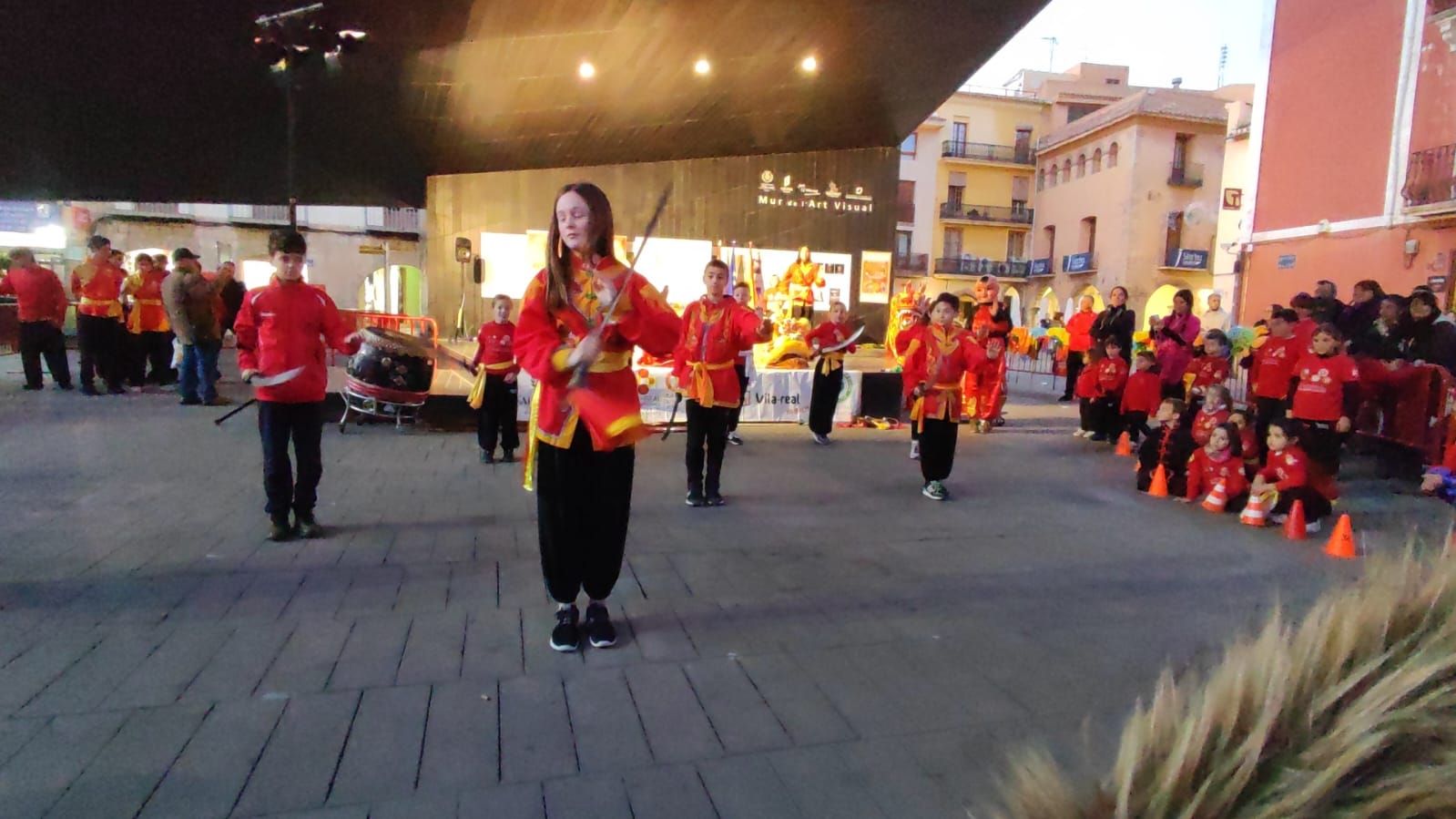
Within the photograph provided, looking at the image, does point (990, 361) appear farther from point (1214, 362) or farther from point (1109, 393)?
point (1214, 362)

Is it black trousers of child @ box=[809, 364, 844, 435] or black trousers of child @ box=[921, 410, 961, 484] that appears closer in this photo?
black trousers of child @ box=[921, 410, 961, 484]

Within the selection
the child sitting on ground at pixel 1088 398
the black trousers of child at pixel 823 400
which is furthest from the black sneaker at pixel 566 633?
the child sitting on ground at pixel 1088 398

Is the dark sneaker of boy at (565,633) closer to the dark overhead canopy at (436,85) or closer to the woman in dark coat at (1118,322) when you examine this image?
the woman in dark coat at (1118,322)

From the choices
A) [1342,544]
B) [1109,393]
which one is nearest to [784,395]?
[1109,393]

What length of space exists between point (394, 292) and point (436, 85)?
1782 cm

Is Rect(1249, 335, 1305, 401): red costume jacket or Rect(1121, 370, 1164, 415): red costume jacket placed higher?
Rect(1249, 335, 1305, 401): red costume jacket

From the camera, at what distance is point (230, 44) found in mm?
10938

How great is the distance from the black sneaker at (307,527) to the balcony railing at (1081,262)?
133 feet

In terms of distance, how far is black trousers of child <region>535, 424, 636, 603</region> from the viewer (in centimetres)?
329

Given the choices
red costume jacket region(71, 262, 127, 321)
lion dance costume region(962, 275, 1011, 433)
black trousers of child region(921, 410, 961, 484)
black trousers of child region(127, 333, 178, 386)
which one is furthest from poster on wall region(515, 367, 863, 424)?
black trousers of child region(127, 333, 178, 386)

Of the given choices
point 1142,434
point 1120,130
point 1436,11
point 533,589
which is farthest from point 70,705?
point 1120,130

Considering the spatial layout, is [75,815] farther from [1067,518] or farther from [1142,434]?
[1142,434]

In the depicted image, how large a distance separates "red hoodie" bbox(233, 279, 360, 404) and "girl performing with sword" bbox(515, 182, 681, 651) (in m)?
2.22

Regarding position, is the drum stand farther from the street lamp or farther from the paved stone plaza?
the street lamp
